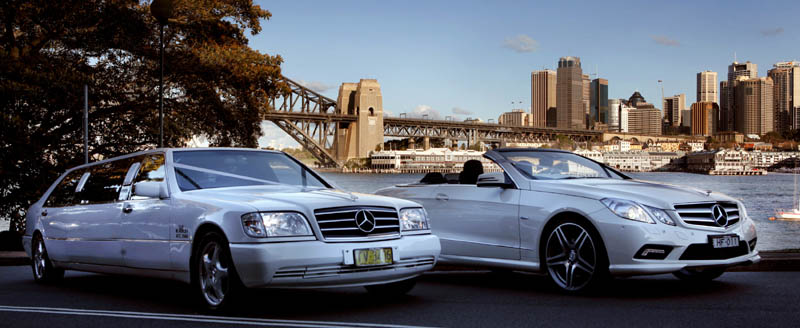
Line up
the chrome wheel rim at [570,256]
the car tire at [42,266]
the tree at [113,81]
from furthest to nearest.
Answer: the tree at [113,81] → the car tire at [42,266] → the chrome wheel rim at [570,256]

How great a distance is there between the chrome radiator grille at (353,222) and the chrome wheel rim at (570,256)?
1754mm

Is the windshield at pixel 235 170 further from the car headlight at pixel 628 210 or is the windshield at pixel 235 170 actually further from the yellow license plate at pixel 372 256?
the car headlight at pixel 628 210

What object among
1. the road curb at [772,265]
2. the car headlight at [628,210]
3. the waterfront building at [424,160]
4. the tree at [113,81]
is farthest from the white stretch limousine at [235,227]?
the waterfront building at [424,160]

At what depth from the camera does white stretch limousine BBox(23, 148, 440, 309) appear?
582cm

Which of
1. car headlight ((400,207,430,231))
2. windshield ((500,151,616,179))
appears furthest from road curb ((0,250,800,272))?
car headlight ((400,207,430,231))

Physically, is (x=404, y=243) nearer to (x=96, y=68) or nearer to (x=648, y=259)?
(x=648, y=259)

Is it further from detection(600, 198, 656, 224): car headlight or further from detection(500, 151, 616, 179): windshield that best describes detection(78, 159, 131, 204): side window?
detection(600, 198, 656, 224): car headlight

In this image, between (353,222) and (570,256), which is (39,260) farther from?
(570,256)

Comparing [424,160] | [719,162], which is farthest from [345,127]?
[719,162]

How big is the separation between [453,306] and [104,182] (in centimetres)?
383

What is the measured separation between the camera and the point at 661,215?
22.2ft

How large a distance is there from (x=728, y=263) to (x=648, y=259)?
742 mm

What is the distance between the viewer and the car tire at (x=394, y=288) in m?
7.09

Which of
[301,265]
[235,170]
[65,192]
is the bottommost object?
[301,265]
